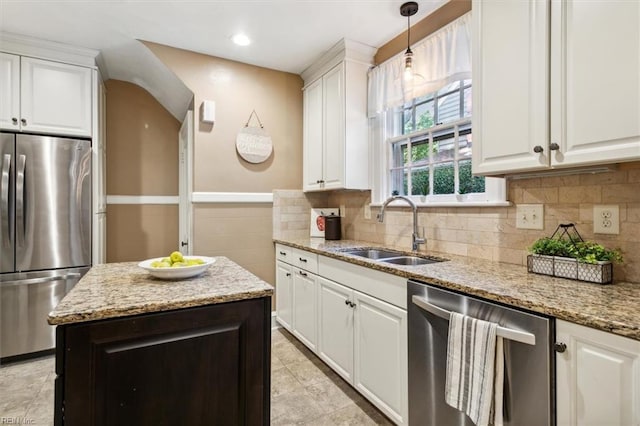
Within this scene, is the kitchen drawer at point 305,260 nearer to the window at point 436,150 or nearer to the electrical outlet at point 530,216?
the window at point 436,150

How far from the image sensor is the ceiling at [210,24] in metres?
2.24

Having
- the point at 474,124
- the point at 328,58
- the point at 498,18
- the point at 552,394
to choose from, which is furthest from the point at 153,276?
the point at 328,58

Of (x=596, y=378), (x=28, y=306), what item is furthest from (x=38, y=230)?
(x=596, y=378)

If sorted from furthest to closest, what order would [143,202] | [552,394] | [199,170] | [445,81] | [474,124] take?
[143,202]
[199,170]
[445,81]
[474,124]
[552,394]

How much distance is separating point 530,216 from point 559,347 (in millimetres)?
869

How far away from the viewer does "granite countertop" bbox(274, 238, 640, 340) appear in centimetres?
96

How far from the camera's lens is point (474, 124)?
1664 millimetres

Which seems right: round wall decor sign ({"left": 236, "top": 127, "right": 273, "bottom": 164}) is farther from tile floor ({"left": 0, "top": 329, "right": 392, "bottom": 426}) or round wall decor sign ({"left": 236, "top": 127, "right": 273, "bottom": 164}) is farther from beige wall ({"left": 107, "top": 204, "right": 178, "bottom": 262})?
tile floor ({"left": 0, "top": 329, "right": 392, "bottom": 426})

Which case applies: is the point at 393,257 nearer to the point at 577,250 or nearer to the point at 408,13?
the point at 577,250

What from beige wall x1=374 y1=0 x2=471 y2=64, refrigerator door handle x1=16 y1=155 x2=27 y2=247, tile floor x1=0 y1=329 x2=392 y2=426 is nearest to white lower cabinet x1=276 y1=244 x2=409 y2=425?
tile floor x1=0 y1=329 x2=392 y2=426

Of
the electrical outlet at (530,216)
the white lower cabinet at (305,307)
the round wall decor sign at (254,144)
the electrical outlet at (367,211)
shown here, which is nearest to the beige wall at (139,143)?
the round wall decor sign at (254,144)

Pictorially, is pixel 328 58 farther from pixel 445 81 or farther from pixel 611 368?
pixel 611 368

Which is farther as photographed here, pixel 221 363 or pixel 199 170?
pixel 199 170

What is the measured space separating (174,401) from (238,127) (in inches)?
97.5
